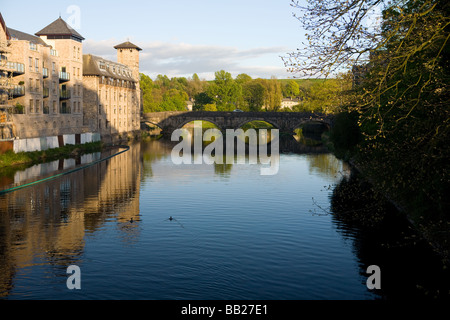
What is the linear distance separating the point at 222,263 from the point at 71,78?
57255 mm

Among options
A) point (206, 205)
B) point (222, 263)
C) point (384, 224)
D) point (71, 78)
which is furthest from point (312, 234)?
point (71, 78)

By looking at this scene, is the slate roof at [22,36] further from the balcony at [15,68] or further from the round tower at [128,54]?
the round tower at [128,54]

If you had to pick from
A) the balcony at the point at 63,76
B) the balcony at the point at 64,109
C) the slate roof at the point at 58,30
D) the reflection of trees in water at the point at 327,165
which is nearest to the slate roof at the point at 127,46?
the slate roof at the point at 58,30

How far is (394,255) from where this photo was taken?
22.8 m

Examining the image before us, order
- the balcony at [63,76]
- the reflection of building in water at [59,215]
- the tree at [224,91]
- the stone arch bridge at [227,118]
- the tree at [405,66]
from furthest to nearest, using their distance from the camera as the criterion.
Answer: the tree at [224,91]
the stone arch bridge at [227,118]
the balcony at [63,76]
the reflection of building in water at [59,215]
the tree at [405,66]

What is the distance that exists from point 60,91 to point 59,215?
44.6 metres

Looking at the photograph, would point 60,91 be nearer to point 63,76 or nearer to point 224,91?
point 63,76

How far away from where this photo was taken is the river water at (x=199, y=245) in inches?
718

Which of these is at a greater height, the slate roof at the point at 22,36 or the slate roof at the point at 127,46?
the slate roof at the point at 127,46

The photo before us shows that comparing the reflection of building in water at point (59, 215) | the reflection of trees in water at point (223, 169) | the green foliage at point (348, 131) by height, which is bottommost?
the reflection of building in water at point (59, 215)

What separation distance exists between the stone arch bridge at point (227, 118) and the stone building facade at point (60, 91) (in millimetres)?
9790

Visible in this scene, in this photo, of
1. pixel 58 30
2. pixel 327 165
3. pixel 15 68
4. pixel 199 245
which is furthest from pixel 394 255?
pixel 58 30

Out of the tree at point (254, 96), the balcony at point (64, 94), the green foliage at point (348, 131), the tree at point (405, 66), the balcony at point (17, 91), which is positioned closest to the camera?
the tree at point (405, 66)

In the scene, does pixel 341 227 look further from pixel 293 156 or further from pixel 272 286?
pixel 293 156
